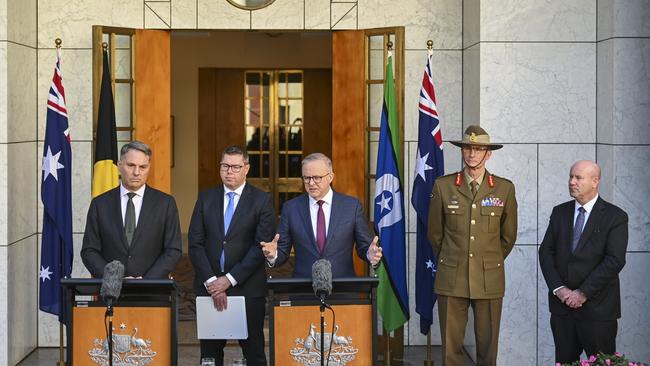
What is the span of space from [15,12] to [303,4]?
2.21 m

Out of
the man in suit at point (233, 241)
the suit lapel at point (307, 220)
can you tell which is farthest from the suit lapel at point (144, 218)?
the suit lapel at point (307, 220)

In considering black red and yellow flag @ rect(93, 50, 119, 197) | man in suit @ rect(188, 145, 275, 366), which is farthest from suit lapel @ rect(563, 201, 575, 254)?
black red and yellow flag @ rect(93, 50, 119, 197)

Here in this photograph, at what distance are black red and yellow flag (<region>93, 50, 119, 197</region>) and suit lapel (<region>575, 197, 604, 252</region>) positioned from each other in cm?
348

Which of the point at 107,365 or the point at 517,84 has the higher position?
the point at 517,84

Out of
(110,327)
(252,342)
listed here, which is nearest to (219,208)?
(252,342)

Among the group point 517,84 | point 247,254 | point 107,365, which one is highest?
point 517,84

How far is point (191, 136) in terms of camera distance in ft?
49.2

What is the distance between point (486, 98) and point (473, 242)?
5.63ft

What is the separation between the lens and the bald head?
20.1 feet

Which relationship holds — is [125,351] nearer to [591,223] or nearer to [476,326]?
[476,326]

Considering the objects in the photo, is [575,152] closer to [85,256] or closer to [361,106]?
[361,106]

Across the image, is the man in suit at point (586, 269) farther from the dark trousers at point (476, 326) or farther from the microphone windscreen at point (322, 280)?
the microphone windscreen at point (322, 280)

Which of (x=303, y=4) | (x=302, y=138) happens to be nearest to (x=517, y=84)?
(x=303, y=4)

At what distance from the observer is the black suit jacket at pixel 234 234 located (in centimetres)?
626
